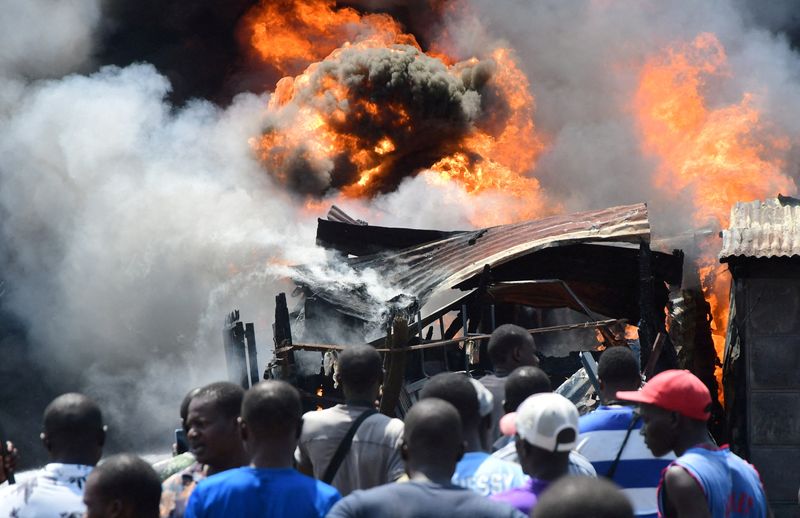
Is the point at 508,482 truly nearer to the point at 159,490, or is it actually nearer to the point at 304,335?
the point at 159,490

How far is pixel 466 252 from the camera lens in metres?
12.6

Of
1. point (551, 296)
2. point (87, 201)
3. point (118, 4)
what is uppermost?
point (118, 4)

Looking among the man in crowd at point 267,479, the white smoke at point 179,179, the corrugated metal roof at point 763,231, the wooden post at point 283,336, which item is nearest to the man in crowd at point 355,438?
the man in crowd at point 267,479

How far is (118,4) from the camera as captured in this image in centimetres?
2336

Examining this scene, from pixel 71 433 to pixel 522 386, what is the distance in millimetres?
2152

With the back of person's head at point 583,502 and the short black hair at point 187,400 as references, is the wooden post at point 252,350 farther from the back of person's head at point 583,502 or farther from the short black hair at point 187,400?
the back of person's head at point 583,502

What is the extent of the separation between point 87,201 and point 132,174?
99 centimetres

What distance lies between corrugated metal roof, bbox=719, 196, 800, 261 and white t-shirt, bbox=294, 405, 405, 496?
6.85 metres

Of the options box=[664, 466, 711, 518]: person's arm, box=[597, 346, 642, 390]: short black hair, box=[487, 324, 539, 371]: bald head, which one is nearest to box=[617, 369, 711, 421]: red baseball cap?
box=[664, 466, 711, 518]: person's arm

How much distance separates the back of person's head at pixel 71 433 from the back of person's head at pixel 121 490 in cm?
65

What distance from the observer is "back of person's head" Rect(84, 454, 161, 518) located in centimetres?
363

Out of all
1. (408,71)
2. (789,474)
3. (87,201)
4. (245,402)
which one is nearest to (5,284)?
(87,201)

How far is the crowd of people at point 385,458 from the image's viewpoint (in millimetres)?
3678

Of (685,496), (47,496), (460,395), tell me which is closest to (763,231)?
(460,395)
